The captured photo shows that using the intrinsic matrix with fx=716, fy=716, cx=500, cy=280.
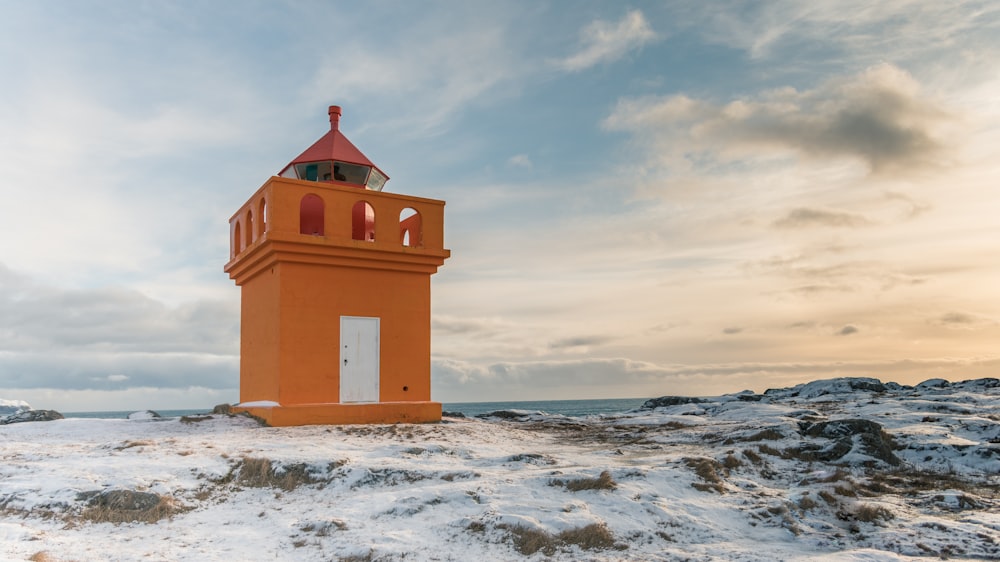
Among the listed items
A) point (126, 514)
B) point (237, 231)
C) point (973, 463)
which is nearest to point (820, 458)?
point (973, 463)

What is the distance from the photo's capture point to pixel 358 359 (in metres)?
15.6

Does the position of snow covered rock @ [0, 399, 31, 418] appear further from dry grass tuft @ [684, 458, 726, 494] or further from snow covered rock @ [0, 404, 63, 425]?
dry grass tuft @ [684, 458, 726, 494]

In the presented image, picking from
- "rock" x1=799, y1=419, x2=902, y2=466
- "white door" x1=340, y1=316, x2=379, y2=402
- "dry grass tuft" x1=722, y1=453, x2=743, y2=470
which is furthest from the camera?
"white door" x1=340, y1=316, x2=379, y2=402

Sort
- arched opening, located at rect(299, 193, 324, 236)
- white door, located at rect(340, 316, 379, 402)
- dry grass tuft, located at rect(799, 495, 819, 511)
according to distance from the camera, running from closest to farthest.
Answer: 1. dry grass tuft, located at rect(799, 495, 819, 511)
2. white door, located at rect(340, 316, 379, 402)
3. arched opening, located at rect(299, 193, 324, 236)

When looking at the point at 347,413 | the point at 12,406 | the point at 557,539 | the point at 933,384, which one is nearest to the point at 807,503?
the point at 557,539

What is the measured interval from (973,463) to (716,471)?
4.62 metres

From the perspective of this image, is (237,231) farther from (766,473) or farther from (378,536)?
(766,473)

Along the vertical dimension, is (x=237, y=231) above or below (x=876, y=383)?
above

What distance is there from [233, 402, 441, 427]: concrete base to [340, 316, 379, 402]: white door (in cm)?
41

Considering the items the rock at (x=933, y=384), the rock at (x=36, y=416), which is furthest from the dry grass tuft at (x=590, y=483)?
the rock at (x=933, y=384)

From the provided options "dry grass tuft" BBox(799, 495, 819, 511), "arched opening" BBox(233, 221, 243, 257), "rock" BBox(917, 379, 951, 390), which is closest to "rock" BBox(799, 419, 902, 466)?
"dry grass tuft" BBox(799, 495, 819, 511)

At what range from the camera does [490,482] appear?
30.7ft

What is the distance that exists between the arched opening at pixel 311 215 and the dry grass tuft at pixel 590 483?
922cm

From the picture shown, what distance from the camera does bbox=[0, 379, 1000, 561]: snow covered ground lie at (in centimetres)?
762
